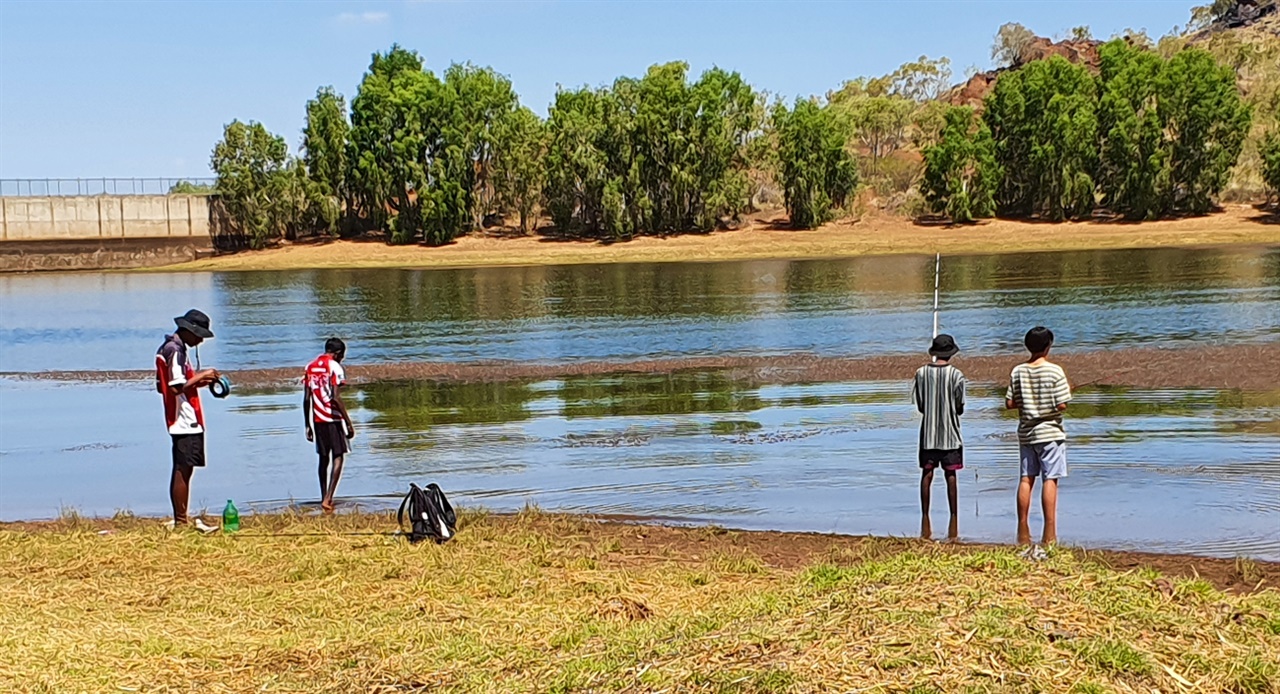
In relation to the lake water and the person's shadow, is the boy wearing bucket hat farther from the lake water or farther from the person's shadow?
the person's shadow

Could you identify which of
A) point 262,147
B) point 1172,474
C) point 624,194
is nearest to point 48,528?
point 1172,474

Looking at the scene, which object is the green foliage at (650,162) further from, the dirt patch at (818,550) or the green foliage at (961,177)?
the dirt patch at (818,550)

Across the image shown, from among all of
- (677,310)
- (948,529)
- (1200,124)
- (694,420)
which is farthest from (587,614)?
(1200,124)

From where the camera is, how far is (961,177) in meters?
78.5

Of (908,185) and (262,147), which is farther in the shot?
(908,185)

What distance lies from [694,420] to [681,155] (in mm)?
64203

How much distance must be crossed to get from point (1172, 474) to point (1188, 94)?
230 feet

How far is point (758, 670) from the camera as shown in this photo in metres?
4.70

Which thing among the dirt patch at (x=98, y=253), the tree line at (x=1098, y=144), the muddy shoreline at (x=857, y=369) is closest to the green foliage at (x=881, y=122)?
the tree line at (x=1098, y=144)

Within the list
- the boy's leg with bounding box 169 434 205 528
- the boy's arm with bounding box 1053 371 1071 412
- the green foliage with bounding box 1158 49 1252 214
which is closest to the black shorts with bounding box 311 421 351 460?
the boy's leg with bounding box 169 434 205 528

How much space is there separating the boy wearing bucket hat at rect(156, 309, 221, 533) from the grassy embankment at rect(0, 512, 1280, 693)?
0.66 metres

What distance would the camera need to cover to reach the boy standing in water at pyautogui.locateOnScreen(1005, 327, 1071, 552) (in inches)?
400

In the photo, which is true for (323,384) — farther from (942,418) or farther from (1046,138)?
(1046,138)

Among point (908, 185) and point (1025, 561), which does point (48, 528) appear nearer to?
point (1025, 561)
